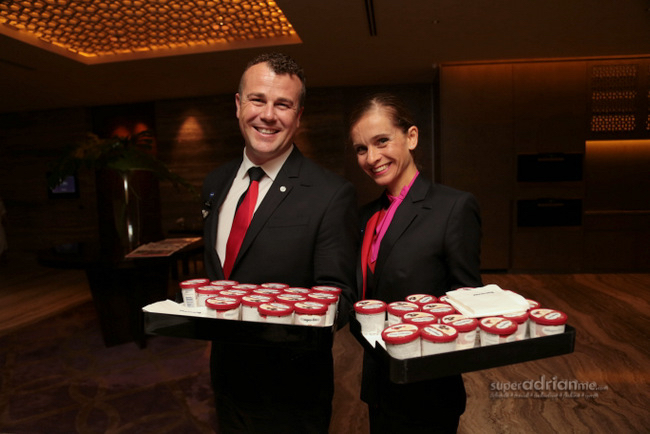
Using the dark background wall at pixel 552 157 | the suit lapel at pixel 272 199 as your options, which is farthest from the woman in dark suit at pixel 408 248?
the dark background wall at pixel 552 157

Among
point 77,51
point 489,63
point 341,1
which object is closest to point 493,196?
point 489,63

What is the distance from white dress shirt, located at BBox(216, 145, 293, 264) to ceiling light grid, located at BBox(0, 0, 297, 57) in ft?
9.77

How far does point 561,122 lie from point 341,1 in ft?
11.4

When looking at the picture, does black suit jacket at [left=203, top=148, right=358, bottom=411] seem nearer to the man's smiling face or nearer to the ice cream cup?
the man's smiling face

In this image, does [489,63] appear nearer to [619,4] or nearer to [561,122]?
[561,122]

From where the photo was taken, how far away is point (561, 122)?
5332 millimetres

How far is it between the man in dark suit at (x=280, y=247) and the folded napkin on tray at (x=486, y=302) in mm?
292

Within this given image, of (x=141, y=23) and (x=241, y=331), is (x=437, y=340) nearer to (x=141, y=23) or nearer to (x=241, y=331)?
(x=241, y=331)

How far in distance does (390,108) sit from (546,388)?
222 centimetres

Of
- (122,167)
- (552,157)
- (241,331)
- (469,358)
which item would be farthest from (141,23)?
(552,157)

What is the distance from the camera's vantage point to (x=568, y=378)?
2648 millimetres

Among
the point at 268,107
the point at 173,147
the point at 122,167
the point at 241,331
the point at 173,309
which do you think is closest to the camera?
the point at 241,331

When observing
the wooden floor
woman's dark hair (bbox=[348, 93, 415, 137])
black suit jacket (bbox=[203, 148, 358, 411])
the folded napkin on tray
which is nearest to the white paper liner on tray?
black suit jacket (bbox=[203, 148, 358, 411])

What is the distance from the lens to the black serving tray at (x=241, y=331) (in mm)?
900
